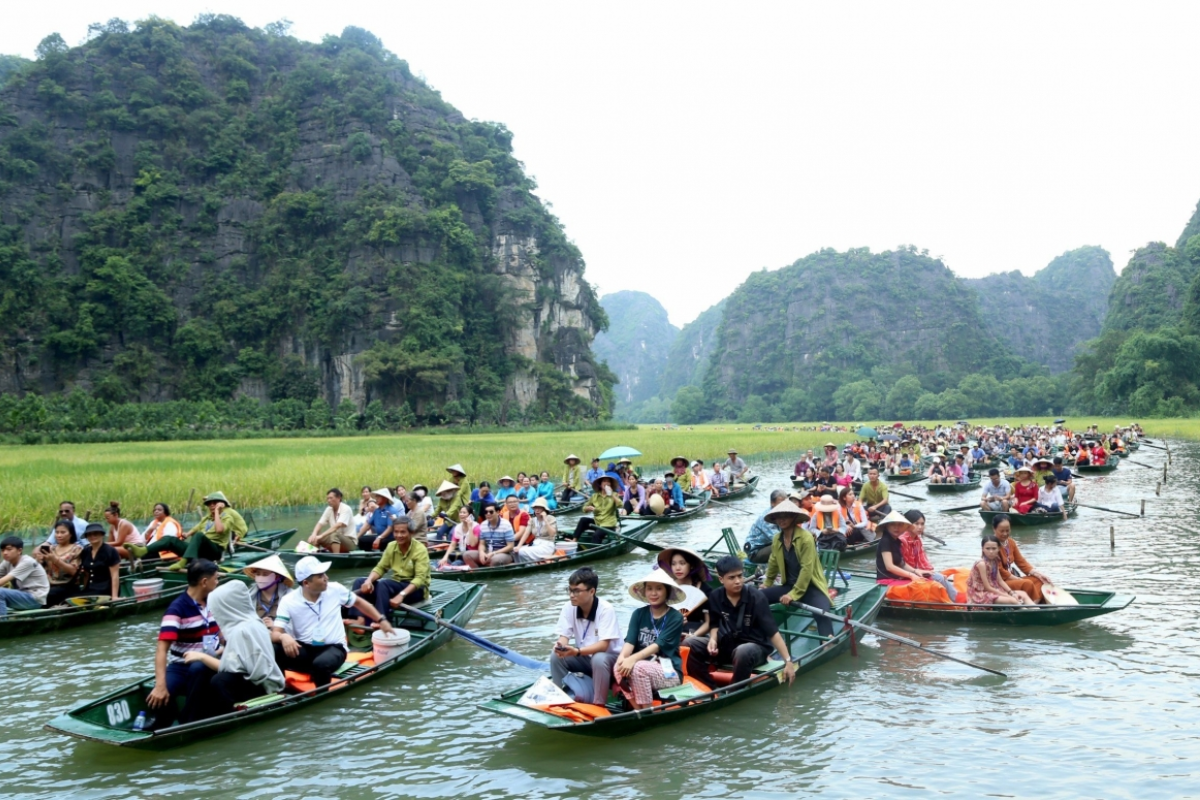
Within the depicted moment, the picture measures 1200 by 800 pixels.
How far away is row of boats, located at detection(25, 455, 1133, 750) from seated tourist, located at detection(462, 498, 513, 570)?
21cm

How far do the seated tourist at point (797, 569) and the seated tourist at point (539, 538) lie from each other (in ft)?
16.9

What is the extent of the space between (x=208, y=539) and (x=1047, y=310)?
477ft

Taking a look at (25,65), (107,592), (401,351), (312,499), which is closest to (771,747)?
(107,592)

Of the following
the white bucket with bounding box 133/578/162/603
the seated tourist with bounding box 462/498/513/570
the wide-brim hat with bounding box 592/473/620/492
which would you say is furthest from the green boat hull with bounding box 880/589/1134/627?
the white bucket with bounding box 133/578/162/603

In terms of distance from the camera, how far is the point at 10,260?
171 ft

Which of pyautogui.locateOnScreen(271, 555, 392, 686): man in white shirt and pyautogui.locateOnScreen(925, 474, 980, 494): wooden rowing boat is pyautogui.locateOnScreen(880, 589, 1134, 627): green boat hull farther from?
pyautogui.locateOnScreen(925, 474, 980, 494): wooden rowing boat

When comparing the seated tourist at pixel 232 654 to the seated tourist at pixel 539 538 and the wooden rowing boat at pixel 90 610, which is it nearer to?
the wooden rowing boat at pixel 90 610

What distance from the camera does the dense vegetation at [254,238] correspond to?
5516 centimetres

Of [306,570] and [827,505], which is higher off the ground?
[306,570]

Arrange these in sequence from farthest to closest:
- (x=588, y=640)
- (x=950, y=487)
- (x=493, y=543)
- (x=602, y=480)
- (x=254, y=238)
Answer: (x=254, y=238) < (x=950, y=487) < (x=602, y=480) < (x=493, y=543) < (x=588, y=640)

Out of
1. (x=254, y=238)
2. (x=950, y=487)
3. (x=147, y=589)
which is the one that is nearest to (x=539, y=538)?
(x=147, y=589)

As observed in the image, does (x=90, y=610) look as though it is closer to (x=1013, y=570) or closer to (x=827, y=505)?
(x=827, y=505)

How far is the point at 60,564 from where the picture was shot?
31.4 feet

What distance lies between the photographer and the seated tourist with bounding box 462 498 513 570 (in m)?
12.1
